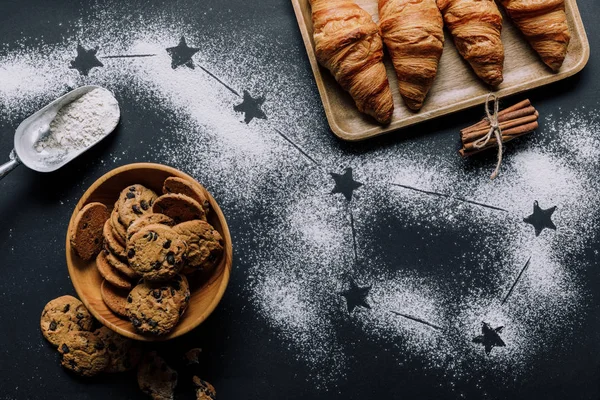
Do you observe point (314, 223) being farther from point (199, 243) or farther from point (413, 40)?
point (413, 40)

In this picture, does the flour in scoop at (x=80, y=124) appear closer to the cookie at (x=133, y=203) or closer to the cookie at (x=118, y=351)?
the cookie at (x=133, y=203)

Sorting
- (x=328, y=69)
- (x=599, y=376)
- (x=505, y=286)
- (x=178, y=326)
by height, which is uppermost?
(x=328, y=69)

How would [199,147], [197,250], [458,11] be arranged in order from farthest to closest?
[199,147], [458,11], [197,250]

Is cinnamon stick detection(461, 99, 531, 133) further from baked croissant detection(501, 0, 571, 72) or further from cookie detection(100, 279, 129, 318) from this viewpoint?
cookie detection(100, 279, 129, 318)

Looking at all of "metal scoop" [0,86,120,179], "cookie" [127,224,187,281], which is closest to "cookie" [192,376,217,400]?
"cookie" [127,224,187,281]

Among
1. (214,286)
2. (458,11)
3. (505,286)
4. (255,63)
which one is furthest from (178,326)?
(458,11)

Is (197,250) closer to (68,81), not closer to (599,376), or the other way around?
(68,81)
